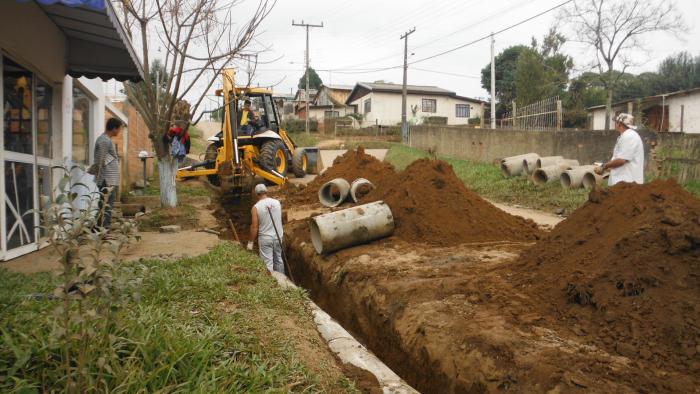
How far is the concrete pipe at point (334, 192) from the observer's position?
9953 millimetres

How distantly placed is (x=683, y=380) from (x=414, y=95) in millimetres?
42367

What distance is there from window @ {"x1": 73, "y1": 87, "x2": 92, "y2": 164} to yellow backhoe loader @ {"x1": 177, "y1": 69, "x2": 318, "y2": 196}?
277cm

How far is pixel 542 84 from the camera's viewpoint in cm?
3275

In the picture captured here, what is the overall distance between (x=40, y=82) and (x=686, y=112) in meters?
24.7

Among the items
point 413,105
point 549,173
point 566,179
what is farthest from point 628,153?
point 413,105

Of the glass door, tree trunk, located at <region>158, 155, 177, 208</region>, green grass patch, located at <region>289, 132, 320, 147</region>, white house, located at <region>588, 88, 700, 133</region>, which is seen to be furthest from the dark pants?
green grass patch, located at <region>289, 132, 320, 147</region>

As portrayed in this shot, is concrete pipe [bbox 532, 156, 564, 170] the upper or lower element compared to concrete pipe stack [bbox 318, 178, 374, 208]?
upper

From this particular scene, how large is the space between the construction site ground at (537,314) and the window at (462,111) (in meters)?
40.5

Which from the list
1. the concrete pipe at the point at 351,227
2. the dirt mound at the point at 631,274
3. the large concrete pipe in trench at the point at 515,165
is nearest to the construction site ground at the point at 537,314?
the dirt mound at the point at 631,274

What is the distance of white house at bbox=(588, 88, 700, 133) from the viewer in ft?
73.9

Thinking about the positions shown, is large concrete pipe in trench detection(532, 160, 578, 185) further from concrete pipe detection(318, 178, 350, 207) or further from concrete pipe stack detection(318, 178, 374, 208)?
concrete pipe detection(318, 178, 350, 207)

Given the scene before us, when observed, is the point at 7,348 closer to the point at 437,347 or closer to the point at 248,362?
the point at 248,362

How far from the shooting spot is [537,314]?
4.50m

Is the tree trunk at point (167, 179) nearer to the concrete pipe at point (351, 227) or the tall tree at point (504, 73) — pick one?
the concrete pipe at point (351, 227)
